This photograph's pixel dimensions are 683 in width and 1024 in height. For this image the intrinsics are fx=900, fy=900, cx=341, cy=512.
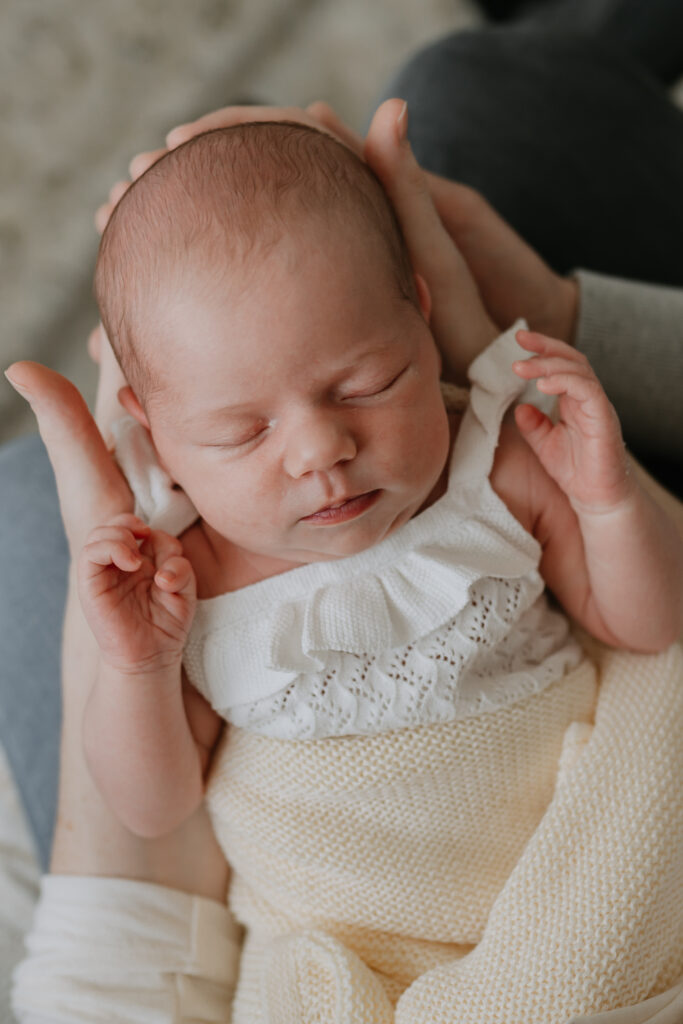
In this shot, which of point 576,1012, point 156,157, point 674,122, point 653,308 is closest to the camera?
point 576,1012

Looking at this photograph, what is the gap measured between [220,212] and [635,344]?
0.63 meters

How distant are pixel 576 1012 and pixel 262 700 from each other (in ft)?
1.38

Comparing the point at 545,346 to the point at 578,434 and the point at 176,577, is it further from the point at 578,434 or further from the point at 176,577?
the point at 176,577

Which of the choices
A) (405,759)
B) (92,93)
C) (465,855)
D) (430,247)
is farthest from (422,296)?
(92,93)

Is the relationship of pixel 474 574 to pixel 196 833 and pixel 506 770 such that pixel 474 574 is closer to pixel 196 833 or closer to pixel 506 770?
pixel 506 770

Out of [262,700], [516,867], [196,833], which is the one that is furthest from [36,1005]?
[516,867]

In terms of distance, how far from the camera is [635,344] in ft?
3.97

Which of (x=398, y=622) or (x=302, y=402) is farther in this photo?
(x=398, y=622)

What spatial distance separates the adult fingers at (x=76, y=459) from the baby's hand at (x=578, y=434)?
45 centimetres

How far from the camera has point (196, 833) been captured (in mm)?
1054

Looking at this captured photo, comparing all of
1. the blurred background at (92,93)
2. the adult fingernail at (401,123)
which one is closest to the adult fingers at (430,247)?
the adult fingernail at (401,123)

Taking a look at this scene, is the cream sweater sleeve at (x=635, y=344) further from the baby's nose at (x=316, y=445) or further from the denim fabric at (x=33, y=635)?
the denim fabric at (x=33, y=635)

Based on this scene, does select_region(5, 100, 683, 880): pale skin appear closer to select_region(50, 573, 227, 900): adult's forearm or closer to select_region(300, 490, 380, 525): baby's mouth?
select_region(50, 573, 227, 900): adult's forearm

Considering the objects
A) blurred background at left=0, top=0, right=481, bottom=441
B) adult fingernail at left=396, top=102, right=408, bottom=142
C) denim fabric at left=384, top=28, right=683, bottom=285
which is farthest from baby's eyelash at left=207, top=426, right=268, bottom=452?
blurred background at left=0, top=0, right=481, bottom=441
